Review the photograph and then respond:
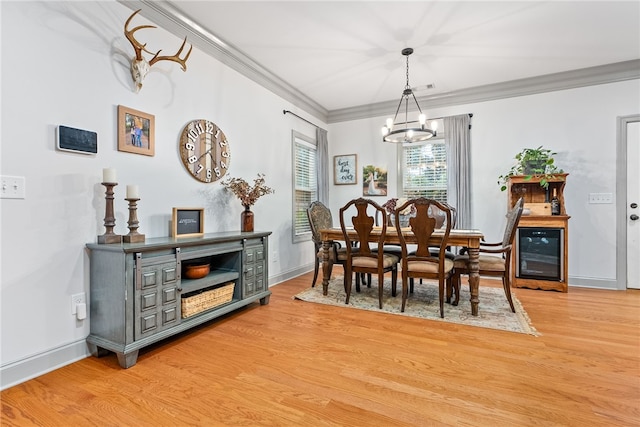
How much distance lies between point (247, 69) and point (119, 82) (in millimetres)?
1648

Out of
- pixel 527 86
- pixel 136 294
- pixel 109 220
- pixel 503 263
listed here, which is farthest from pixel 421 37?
pixel 136 294

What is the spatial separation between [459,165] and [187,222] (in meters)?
3.80

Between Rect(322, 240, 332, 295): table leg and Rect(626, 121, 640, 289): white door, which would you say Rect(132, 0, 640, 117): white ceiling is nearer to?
Rect(626, 121, 640, 289): white door

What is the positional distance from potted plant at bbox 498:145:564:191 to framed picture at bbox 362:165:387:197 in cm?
177

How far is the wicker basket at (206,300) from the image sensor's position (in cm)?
233

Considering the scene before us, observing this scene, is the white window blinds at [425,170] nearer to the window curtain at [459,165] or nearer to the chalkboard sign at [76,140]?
the window curtain at [459,165]

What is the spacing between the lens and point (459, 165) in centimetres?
447

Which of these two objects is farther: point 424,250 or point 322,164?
point 322,164

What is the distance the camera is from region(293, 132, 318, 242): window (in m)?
4.64

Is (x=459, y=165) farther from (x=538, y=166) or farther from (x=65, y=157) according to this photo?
(x=65, y=157)

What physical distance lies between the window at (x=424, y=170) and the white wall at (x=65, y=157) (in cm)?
345

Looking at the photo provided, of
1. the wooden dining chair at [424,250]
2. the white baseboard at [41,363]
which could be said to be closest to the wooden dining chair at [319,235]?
the wooden dining chair at [424,250]

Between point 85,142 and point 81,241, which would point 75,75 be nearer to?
point 85,142

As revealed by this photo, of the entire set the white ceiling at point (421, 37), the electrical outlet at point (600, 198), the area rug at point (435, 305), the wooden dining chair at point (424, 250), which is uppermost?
the white ceiling at point (421, 37)
